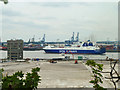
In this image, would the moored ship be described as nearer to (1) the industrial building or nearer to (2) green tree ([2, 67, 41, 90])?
(1) the industrial building

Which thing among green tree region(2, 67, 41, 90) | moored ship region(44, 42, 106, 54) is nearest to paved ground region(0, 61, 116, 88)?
green tree region(2, 67, 41, 90)

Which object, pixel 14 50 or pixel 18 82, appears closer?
pixel 18 82

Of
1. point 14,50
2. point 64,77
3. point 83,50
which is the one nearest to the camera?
point 64,77

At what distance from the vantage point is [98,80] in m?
1.19

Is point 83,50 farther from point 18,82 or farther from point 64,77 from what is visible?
point 18,82

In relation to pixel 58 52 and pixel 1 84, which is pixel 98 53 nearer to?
pixel 58 52

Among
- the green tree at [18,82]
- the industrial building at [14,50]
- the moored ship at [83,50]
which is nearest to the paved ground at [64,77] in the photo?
the green tree at [18,82]

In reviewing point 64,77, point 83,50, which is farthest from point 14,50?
point 83,50

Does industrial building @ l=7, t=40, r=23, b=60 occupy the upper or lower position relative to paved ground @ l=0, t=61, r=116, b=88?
upper

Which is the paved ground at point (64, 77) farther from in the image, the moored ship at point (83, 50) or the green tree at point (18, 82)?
the moored ship at point (83, 50)

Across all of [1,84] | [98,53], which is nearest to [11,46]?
[1,84]

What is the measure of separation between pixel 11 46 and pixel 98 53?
64.0 feet

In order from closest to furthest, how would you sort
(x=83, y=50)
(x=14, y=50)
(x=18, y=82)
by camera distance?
(x=18, y=82)
(x=14, y=50)
(x=83, y=50)

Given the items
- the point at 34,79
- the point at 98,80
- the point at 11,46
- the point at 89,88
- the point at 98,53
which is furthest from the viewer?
the point at 98,53
